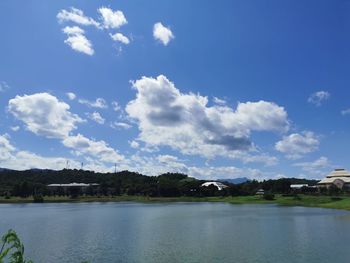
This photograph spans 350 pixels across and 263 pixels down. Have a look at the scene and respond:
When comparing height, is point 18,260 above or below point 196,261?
above

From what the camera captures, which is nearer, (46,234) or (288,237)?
(288,237)

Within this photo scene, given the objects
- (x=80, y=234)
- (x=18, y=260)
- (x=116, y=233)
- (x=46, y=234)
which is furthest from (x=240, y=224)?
(x=18, y=260)

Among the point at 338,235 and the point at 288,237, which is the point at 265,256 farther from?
the point at 338,235

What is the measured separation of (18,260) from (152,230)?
6184 centimetres

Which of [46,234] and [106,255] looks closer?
[106,255]

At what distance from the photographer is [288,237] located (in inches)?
2261

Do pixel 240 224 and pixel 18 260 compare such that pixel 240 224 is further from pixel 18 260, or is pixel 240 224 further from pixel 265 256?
pixel 18 260

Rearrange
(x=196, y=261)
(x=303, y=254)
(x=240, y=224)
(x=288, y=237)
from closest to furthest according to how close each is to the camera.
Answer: (x=196, y=261) → (x=303, y=254) → (x=288, y=237) → (x=240, y=224)

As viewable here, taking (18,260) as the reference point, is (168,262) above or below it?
below

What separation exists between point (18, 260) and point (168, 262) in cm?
3279

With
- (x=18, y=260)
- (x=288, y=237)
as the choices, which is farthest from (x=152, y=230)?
(x=18, y=260)

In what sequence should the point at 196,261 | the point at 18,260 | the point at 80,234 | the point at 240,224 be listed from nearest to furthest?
the point at 18,260 → the point at 196,261 → the point at 80,234 → the point at 240,224

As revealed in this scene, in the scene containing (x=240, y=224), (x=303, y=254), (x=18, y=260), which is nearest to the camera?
(x=18, y=260)

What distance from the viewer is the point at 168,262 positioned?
1599 inches
